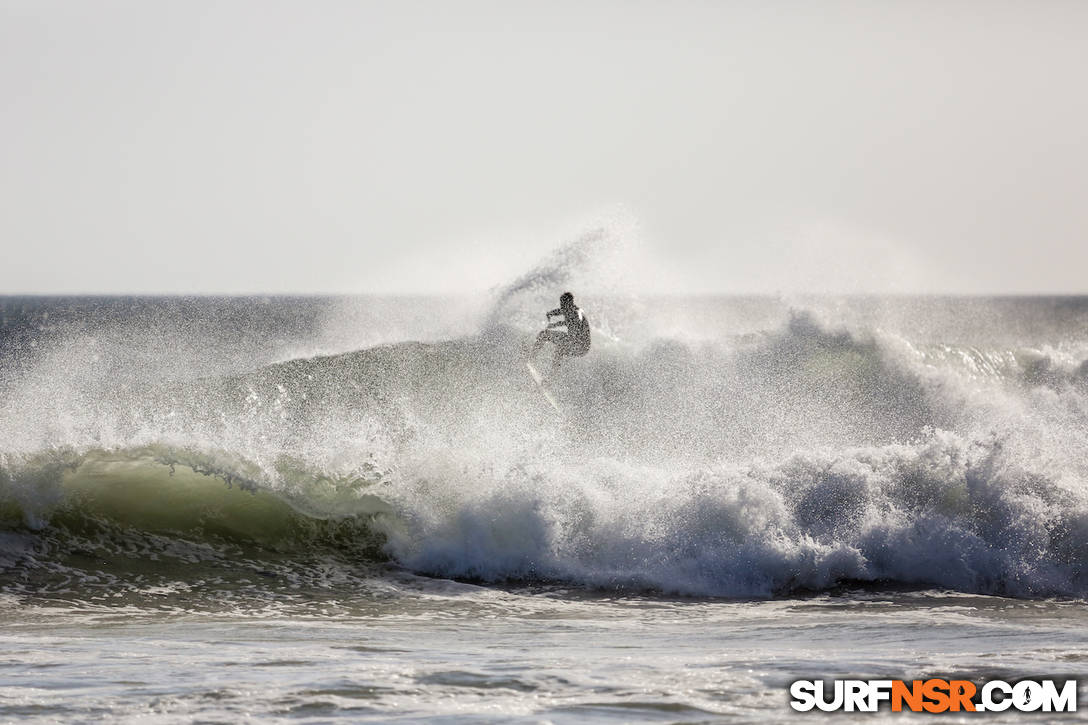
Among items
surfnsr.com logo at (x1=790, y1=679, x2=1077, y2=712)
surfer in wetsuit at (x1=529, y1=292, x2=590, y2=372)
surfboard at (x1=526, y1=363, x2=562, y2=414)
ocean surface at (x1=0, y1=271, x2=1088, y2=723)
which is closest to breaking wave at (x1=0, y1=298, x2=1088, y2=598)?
ocean surface at (x1=0, y1=271, x2=1088, y2=723)

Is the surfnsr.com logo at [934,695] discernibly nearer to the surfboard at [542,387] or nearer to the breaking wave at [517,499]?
the breaking wave at [517,499]

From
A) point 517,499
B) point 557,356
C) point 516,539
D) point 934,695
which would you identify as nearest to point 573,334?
point 557,356

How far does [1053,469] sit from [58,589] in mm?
9606

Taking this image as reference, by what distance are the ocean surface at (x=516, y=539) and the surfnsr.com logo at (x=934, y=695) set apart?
0.63ft

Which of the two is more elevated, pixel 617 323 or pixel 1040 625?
pixel 617 323

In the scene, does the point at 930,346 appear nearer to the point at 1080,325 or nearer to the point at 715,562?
the point at 715,562

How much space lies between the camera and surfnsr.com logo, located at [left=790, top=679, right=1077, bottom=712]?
20.8 feet

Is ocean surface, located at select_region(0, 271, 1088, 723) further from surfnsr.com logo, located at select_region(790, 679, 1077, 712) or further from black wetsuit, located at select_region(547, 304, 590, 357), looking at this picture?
black wetsuit, located at select_region(547, 304, 590, 357)

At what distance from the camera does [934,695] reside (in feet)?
21.5

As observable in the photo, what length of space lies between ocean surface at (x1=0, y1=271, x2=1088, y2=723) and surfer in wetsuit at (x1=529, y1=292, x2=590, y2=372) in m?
1.13

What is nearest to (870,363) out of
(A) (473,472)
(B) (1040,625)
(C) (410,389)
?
(C) (410,389)

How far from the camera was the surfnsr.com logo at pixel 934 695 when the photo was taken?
6.33 m

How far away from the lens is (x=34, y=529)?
11.5 m

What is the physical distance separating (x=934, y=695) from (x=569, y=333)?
9.44 m
